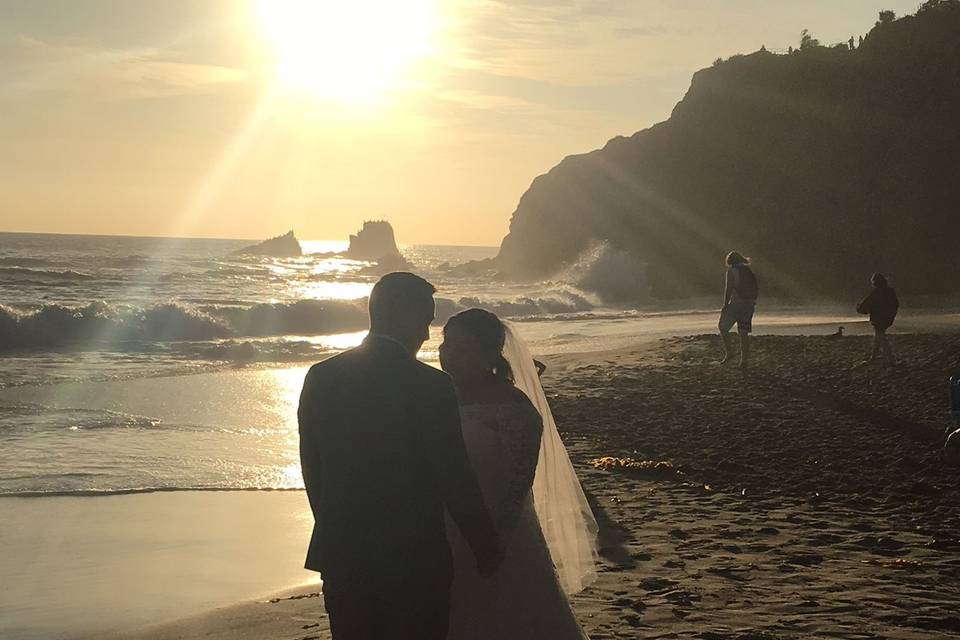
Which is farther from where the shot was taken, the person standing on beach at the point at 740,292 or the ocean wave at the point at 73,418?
the person standing on beach at the point at 740,292

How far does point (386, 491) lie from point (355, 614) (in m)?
0.38

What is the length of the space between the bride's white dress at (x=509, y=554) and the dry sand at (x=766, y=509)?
70.0 inches

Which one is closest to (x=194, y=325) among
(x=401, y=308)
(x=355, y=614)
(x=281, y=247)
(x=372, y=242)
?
(x=401, y=308)

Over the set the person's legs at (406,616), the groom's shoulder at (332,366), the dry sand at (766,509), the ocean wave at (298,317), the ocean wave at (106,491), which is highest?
the groom's shoulder at (332,366)

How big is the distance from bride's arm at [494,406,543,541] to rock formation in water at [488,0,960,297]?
161 feet

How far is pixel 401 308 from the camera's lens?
10.8 ft

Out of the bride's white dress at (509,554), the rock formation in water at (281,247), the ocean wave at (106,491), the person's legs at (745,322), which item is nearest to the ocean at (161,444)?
the ocean wave at (106,491)

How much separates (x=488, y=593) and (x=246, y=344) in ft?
78.6

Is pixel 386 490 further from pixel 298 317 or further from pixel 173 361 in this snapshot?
pixel 298 317

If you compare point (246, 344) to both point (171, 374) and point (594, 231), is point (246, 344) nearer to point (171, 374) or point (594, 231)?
point (171, 374)

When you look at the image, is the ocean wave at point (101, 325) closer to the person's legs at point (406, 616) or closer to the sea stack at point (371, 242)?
the person's legs at point (406, 616)

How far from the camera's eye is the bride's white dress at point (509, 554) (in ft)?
11.7

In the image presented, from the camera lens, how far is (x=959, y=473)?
8906mm

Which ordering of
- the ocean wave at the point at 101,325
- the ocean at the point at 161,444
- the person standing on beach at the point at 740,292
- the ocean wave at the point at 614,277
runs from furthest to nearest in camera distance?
the ocean wave at the point at 614,277
the ocean wave at the point at 101,325
the person standing on beach at the point at 740,292
the ocean at the point at 161,444
